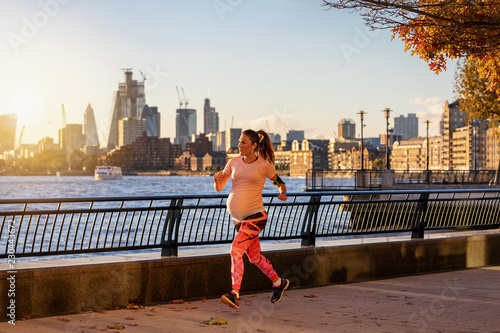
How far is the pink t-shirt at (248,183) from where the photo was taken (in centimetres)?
874

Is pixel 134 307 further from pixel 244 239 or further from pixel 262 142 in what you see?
pixel 262 142

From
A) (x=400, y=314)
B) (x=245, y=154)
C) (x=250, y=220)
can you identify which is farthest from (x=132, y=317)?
(x=400, y=314)

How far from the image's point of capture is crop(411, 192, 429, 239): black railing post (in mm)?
13789

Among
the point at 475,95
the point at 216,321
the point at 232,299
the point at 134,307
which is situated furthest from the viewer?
the point at 475,95

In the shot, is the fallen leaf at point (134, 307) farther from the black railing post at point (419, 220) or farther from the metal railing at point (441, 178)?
the metal railing at point (441, 178)

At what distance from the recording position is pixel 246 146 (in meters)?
8.77

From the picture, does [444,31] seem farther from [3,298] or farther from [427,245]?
[3,298]

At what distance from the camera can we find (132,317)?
8.80 metres

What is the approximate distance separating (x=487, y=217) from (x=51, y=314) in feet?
35.7

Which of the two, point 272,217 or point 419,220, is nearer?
point 272,217

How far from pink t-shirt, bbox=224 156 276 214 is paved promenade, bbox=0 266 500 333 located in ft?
4.41

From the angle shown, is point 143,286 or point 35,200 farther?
point 143,286

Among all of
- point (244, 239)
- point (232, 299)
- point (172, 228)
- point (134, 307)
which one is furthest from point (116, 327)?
point (172, 228)

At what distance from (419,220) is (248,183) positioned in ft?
19.7
